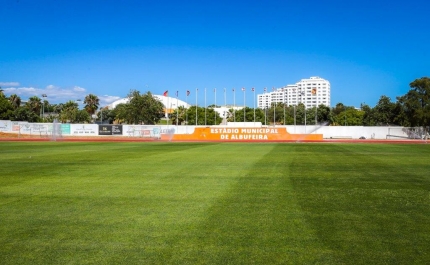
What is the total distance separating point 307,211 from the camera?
7867mm

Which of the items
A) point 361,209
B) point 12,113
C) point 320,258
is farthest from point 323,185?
point 12,113

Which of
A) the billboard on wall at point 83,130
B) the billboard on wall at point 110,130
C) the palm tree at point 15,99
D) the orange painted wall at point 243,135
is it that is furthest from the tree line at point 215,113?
the orange painted wall at point 243,135

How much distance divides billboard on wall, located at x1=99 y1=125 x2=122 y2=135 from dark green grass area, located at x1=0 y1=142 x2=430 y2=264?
47572 mm

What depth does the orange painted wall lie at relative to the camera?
4617 cm

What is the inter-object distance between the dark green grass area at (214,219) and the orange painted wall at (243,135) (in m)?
33.0

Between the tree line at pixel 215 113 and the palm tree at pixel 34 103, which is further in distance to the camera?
the palm tree at pixel 34 103

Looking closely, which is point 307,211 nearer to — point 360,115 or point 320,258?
point 320,258

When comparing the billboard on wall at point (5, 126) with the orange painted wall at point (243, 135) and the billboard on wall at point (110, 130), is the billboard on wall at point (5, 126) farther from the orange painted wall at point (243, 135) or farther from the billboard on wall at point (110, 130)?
the orange painted wall at point (243, 135)

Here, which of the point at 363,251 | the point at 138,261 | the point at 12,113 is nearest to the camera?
the point at 138,261

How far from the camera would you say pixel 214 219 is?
7.22 metres

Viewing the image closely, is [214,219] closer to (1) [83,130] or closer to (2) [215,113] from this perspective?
(1) [83,130]

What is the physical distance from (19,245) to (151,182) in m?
6.17

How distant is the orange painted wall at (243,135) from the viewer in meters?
46.2

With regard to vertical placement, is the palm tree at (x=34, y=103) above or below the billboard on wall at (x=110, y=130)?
above
